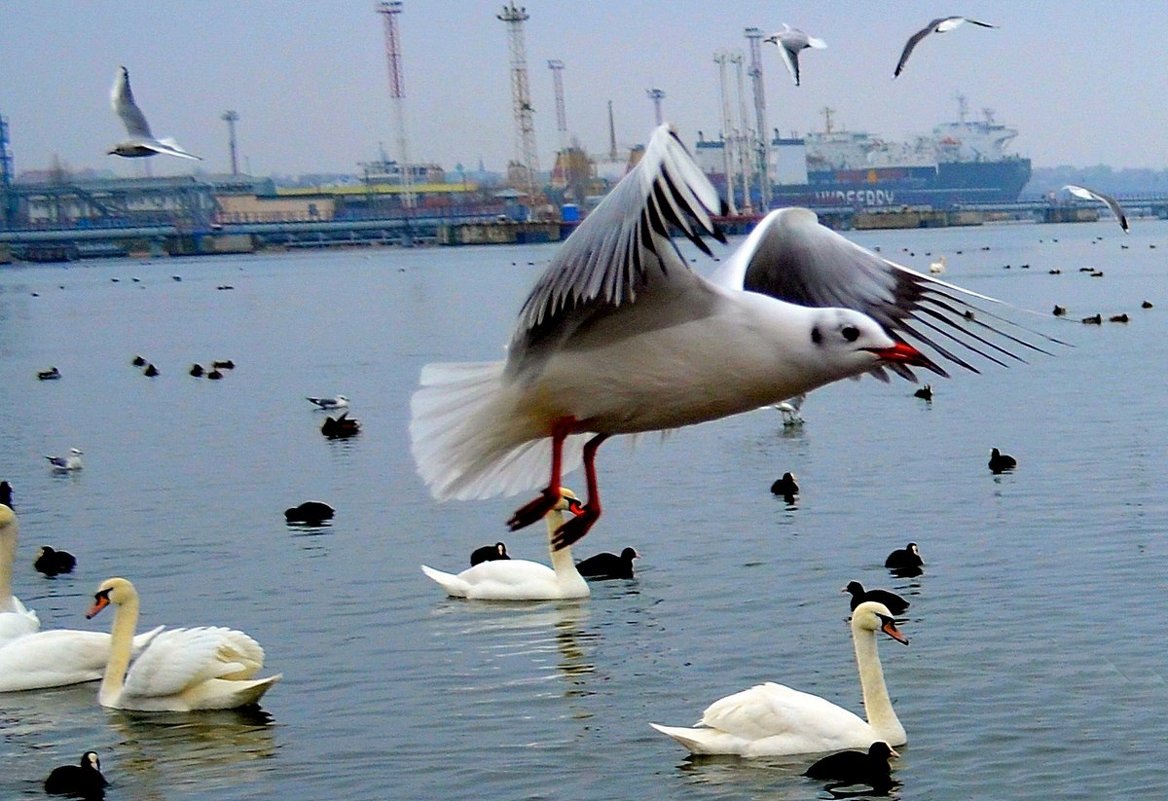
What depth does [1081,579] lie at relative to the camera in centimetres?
1552

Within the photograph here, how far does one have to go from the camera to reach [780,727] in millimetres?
11281

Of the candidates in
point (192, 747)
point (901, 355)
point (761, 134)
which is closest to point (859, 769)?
point (192, 747)

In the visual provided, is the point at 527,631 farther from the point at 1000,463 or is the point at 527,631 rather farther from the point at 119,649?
the point at 1000,463

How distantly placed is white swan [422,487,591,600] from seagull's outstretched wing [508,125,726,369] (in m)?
9.32

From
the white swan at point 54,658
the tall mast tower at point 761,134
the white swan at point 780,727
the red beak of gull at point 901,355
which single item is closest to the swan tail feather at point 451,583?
the white swan at point 54,658

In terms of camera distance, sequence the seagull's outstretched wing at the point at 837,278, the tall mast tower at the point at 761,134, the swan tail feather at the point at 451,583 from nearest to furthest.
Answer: the seagull's outstretched wing at the point at 837,278 < the swan tail feather at the point at 451,583 < the tall mast tower at the point at 761,134

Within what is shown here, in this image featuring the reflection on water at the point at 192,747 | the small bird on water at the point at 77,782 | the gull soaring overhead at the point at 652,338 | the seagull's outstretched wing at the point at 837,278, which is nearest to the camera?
the gull soaring overhead at the point at 652,338

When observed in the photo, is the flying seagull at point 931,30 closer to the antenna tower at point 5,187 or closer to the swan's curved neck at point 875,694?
the swan's curved neck at point 875,694

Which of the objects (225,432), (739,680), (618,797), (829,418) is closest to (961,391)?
(829,418)

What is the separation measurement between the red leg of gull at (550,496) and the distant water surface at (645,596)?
3.38 feet

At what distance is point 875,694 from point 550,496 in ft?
18.6

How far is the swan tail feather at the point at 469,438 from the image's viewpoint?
6.94 metres

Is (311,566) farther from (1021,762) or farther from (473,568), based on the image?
(1021,762)

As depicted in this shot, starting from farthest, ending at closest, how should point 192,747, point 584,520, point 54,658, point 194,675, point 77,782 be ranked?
point 54,658 < point 194,675 < point 192,747 < point 77,782 < point 584,520
